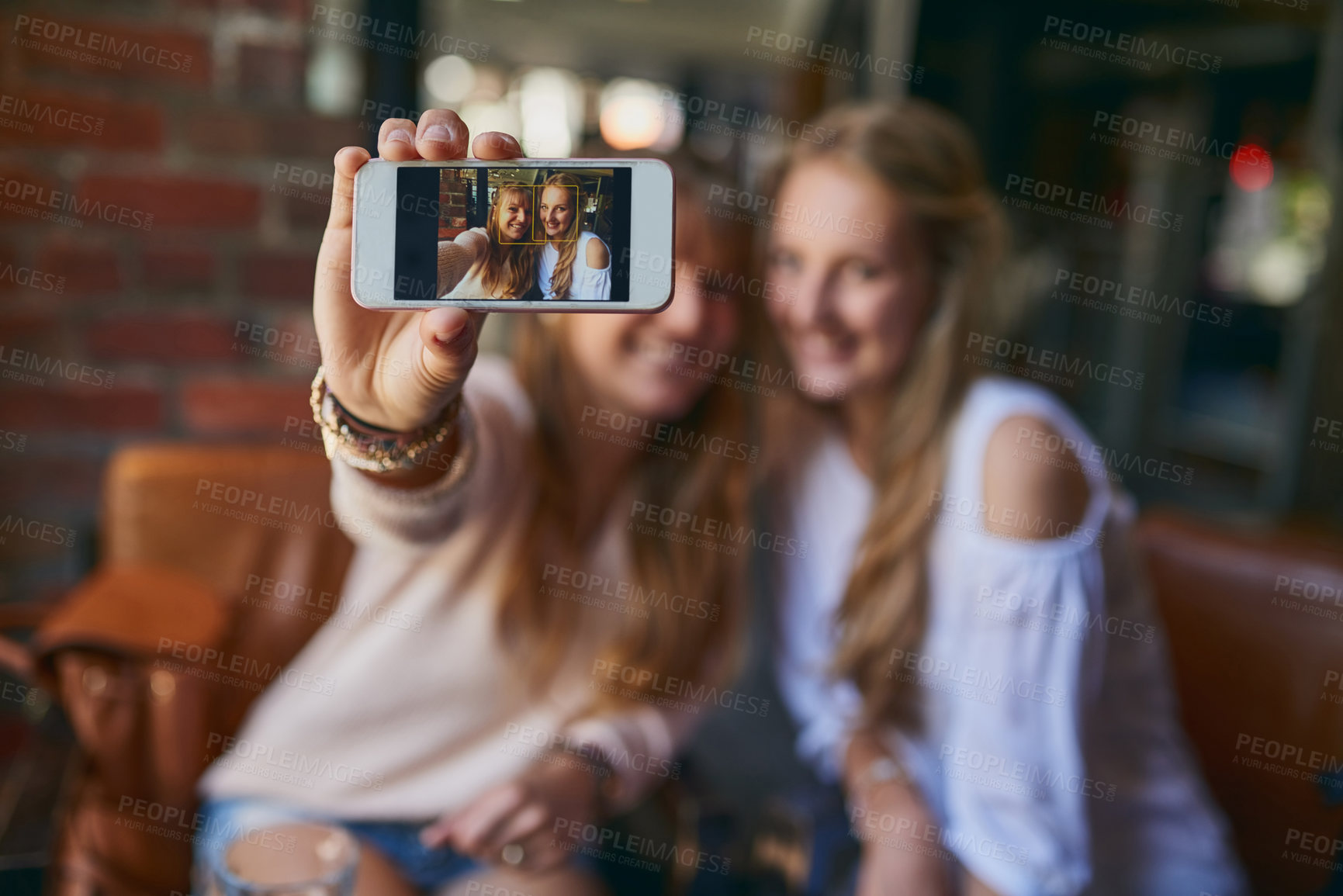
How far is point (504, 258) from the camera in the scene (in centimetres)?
51

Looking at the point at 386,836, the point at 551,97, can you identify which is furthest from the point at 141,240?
the point at 551,97

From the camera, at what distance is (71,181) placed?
1283 millimetres

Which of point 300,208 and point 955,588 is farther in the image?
point 300,208

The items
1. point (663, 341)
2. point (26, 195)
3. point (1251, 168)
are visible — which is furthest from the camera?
point (1251, 168)

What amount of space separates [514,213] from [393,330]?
0.44 feet

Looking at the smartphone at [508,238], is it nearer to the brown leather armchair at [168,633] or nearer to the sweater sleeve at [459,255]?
the sweater sleeve at [459,255]

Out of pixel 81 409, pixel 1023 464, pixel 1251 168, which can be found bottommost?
pixel 81 409

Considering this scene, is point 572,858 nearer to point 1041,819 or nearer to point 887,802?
point 887,802

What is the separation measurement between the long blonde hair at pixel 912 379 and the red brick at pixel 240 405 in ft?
2.81

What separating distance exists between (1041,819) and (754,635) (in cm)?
180

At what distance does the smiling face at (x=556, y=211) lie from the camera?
518 mm

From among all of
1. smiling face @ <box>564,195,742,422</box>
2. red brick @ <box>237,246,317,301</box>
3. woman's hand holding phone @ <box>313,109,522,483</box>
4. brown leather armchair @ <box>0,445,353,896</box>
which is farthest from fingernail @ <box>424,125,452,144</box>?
red brick @ <box>237,246,317,301</box>

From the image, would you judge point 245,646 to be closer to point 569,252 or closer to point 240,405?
point 240,405

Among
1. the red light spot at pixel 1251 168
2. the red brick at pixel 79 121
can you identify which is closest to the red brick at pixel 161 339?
the red brick at pixel 79 121
